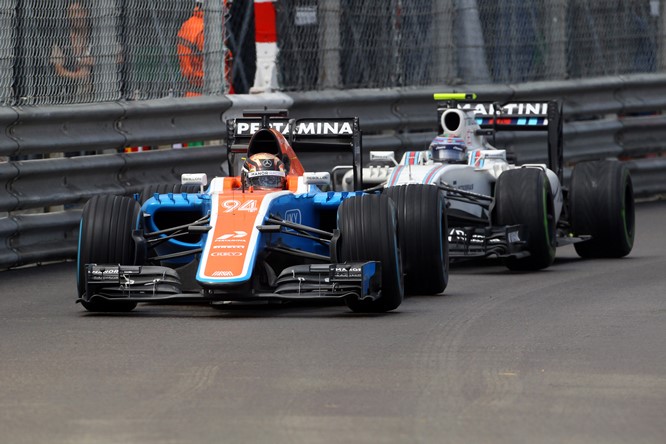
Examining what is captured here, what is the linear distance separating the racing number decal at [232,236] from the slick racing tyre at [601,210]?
4.92m

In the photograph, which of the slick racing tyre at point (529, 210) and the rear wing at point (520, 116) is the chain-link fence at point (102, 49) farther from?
the slick racing tyre at point (529, 210)

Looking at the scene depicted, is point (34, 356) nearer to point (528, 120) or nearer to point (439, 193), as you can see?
point (439, 193)

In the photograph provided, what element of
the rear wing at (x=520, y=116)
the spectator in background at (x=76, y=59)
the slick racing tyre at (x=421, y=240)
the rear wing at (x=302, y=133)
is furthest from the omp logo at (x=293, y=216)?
the rear wing at (x=520, y=116)

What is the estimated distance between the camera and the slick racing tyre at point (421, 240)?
35.7 feet

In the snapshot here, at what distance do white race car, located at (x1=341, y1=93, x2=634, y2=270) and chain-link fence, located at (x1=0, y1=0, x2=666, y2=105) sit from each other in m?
2.28

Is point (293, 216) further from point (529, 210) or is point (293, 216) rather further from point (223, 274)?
point (529, 210)

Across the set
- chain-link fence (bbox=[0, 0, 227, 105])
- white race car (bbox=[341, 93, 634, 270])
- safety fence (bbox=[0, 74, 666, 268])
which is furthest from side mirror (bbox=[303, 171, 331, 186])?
chain-link fence (bbox=[0, 0, 227, 105])

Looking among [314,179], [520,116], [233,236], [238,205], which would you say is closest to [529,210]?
[520,116]

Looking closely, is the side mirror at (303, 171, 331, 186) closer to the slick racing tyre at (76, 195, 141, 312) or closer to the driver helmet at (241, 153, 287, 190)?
Result: the driver helmet at (241, 153, 287, 190)

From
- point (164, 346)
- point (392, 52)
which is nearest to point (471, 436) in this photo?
point (164, 346)

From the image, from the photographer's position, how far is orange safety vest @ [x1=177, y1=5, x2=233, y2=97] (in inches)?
591

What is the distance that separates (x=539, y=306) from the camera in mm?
10211

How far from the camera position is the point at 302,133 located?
12211mm

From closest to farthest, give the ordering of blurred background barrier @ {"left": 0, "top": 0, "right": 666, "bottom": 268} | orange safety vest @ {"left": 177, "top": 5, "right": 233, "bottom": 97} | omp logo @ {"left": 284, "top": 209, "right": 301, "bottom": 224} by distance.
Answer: omp logo @ {"left": 284, "top": 209, "right": 301, "bottom": 224} → blurred background barrier @ {"left": 0, "top": 0, "right": 666, "bottom": 268} → orange safety vest @ {"left": 177, "top": 5, "right": 233, "bottom": 97}
